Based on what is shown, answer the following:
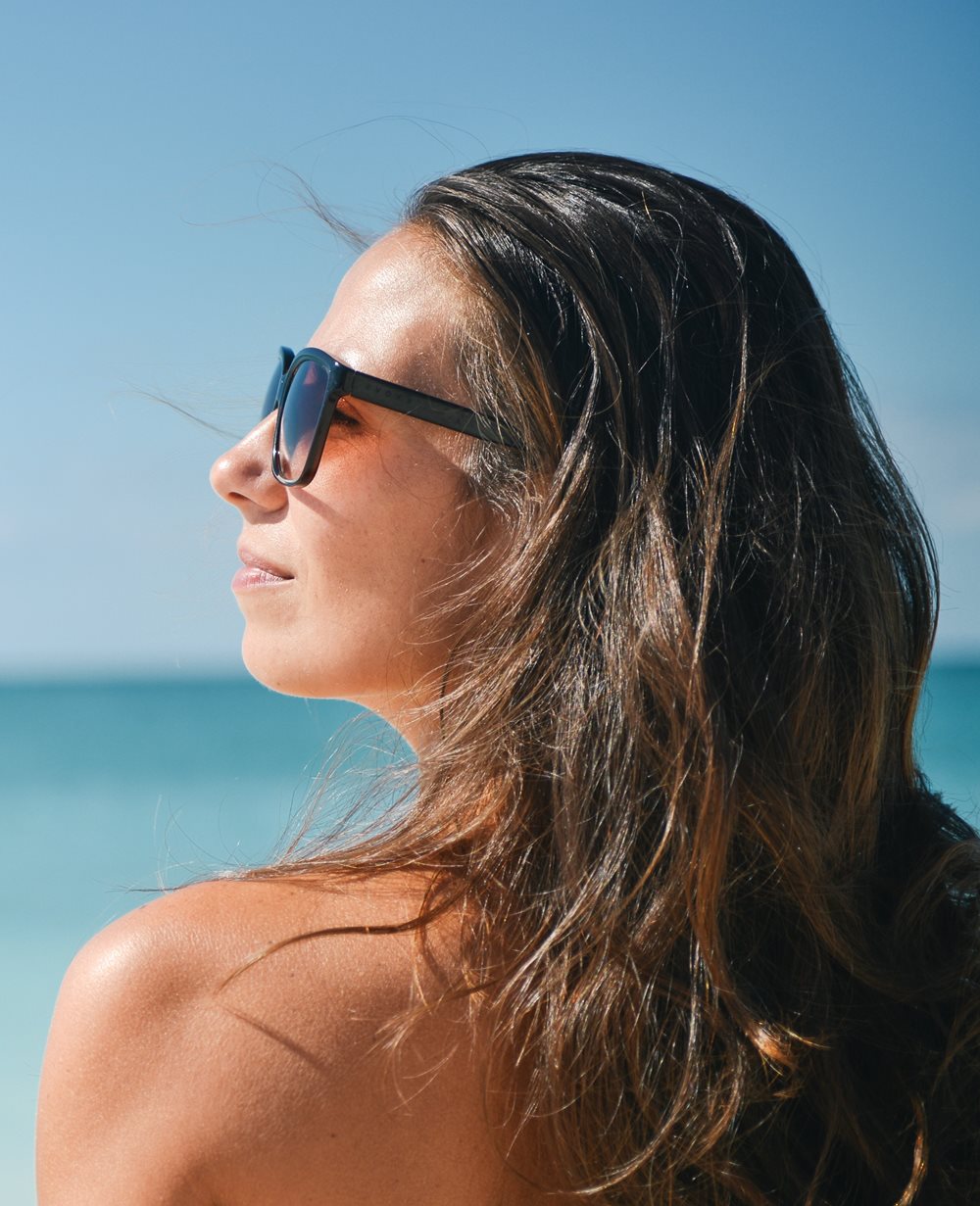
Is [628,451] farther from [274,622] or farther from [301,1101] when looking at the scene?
[301,1101]

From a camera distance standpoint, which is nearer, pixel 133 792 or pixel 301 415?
pixel 301 415

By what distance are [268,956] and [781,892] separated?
1.92 ft

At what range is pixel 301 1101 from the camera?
973 millimetres

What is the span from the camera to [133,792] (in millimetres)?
18266

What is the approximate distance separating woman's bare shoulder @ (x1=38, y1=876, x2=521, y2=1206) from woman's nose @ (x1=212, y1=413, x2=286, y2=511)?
70 centimetres

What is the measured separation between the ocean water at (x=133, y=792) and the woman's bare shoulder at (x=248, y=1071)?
0.25 metres

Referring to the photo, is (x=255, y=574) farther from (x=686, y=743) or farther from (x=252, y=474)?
(x=686, y=743)

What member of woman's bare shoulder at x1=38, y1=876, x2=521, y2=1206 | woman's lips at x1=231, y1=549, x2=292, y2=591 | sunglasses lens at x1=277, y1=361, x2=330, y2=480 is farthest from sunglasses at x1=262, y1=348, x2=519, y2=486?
woman's bare shoulder at x1=38, y1=876, x2=521, y2=1206

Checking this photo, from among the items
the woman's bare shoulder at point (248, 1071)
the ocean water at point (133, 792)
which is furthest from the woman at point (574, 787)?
the ocean water at point (133, 792)

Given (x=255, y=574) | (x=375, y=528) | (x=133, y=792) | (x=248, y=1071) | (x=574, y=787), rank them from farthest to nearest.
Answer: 1. (x=133, y=792)
2. (x=255, y=574)
3. (x=375, y=528)
4. (x=574, y=787)
5. (x=248, y=1071)

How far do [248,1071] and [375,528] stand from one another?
0.71 metres

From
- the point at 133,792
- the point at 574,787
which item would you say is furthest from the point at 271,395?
the point at 133,792

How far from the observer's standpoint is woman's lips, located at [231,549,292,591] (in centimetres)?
158

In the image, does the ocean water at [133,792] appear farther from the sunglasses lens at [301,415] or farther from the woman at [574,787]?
the sunglasses lens at [301,415]
